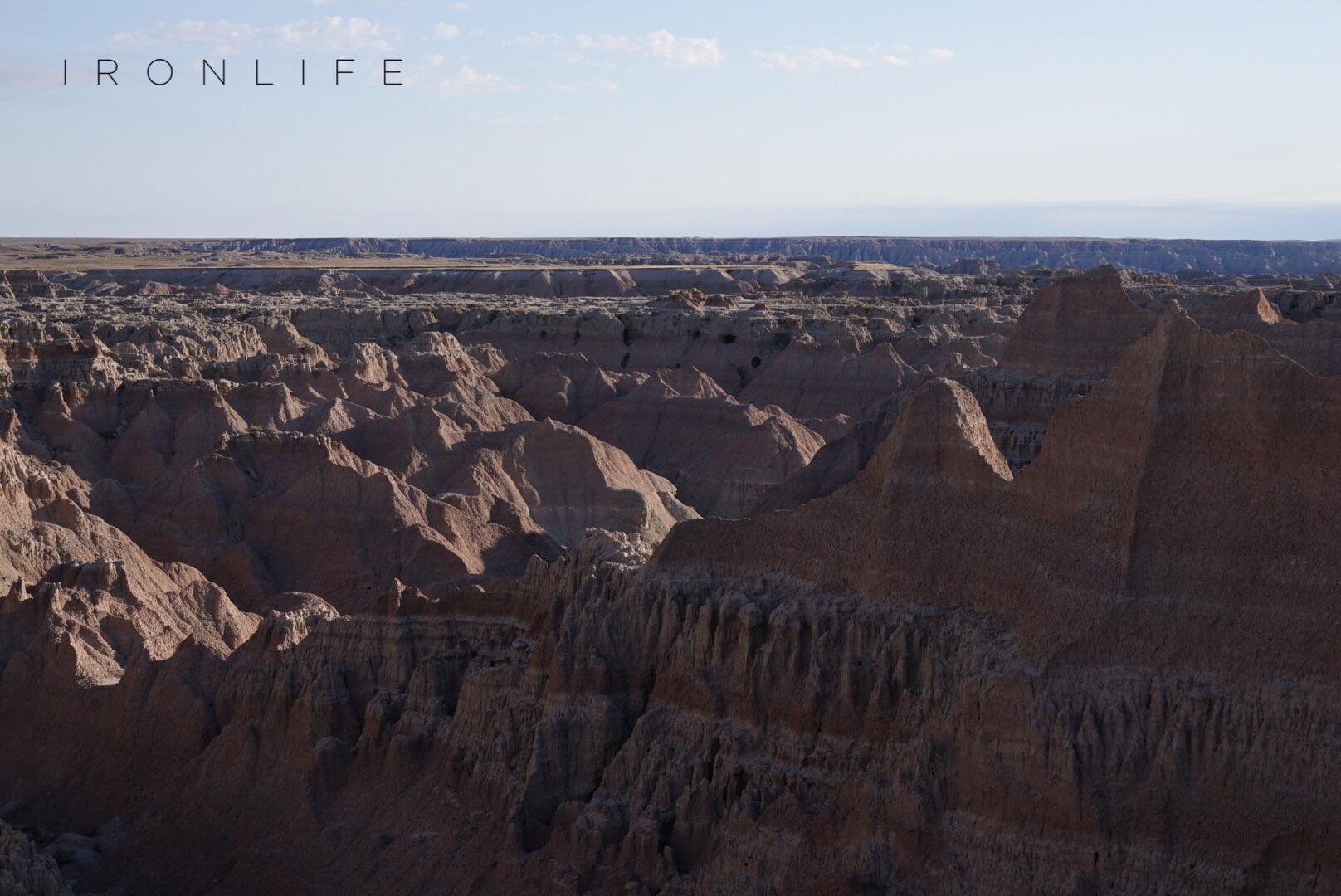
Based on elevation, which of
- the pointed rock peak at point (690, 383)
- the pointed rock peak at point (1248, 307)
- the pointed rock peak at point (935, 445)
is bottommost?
the pointed rock peak at point (690, 383)

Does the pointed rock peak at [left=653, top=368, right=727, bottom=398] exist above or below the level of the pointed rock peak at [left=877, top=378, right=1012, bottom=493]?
below

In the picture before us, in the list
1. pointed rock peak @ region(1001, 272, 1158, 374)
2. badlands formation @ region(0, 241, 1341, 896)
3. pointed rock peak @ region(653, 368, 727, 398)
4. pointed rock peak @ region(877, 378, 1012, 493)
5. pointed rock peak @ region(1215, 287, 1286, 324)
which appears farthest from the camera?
pointed rock peak @ region(653, 368, 727, 398)

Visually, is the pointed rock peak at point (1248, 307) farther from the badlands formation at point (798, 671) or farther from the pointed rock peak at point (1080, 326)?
the pointed rock peak at point (1080, 326)

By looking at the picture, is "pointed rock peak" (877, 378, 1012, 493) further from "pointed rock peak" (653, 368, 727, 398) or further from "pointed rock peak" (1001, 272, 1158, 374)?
"pointed rock peak" (653, 368, 727, 398)

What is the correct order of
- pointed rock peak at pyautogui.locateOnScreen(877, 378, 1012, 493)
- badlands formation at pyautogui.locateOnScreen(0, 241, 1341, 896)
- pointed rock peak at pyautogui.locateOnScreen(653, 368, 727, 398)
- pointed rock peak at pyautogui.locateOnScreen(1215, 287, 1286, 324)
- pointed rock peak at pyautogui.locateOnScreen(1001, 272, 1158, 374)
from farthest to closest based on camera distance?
pointed rock peak at pyautogui.locateOnScreen(653, 368, 727, 398) < pointed rock peak at pyautogui.locateOnScreen(1215, 287, 1286, 324) < pointed rock peak at pyautogui.locateOnScreen(1001, 272, 1158, 374) < pointed rock peak at pyautogui.locateOnScreen(877, 378, 1012, 493) < badlands formation at pyautogui.locateOnScreen(0, 241, 1341, 896)

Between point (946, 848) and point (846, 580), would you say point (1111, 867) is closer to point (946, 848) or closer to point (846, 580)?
point (946, 848)

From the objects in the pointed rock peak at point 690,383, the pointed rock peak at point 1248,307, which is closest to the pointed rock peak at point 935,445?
the pointed rock peak at point 1248,307

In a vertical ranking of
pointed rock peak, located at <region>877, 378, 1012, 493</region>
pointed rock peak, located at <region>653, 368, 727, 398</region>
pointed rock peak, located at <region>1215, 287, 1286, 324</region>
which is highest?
pointed rock peak, located at <region>1215, 287, 1286, 324</region>

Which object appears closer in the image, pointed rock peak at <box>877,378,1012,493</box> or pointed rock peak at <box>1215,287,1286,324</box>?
pointed rock peak at <box>877,378,1012,493</box>

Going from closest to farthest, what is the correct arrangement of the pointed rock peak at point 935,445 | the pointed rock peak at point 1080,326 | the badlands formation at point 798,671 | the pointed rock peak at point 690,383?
1. the badlands formation at point 798,671
2. the pointed rock peak at point 935,445
3. the pointed rock peak at point 1080,326
4. the pointed rock peak at point 690,383

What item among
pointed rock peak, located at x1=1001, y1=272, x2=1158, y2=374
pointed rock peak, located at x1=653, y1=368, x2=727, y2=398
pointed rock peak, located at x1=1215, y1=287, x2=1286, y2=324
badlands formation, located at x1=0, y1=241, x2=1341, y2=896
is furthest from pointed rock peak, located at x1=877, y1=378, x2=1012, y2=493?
pointed rock peak, located at x1=653, y1=368, x2=727, y2=398

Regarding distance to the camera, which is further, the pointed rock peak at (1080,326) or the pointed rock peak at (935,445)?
the pointed rock peak at (1080,326)
